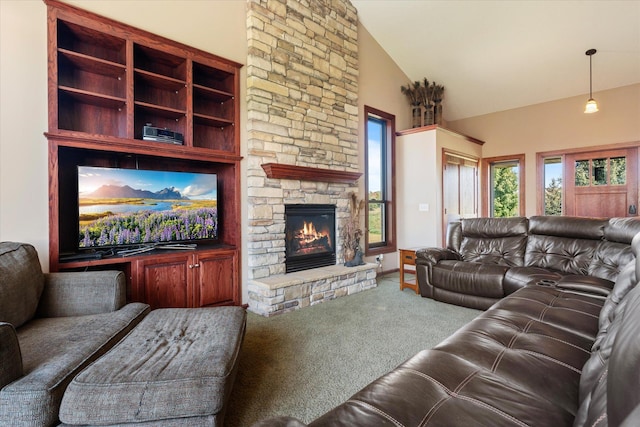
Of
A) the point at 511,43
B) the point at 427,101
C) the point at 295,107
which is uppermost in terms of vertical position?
the point at 511,43

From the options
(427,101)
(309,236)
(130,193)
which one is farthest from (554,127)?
(130,193)

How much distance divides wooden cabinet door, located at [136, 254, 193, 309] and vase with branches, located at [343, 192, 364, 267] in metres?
2.08

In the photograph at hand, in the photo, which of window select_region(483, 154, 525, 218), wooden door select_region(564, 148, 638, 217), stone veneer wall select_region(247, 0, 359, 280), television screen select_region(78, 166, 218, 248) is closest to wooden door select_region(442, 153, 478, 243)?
window select_region(483, 154, 525, 218)

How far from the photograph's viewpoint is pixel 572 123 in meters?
5.34

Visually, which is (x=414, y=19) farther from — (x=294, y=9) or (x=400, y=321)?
(x=400, y=321)

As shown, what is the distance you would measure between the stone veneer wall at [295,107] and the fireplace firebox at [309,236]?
0.36 feet

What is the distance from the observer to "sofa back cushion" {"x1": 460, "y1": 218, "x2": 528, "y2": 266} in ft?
12.0

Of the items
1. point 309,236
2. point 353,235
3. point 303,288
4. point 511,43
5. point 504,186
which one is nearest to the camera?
point 303,288

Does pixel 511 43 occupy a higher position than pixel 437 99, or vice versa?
pixel 511 43

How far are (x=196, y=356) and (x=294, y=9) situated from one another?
4020 mm

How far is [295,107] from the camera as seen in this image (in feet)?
12.7

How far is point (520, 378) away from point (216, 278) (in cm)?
279

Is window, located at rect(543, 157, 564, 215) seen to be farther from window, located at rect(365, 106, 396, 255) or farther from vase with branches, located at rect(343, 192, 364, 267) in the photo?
vase with branches, located at rect(343, 192, 364, 267)

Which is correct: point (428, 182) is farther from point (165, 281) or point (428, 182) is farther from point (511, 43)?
point (165, 281)
